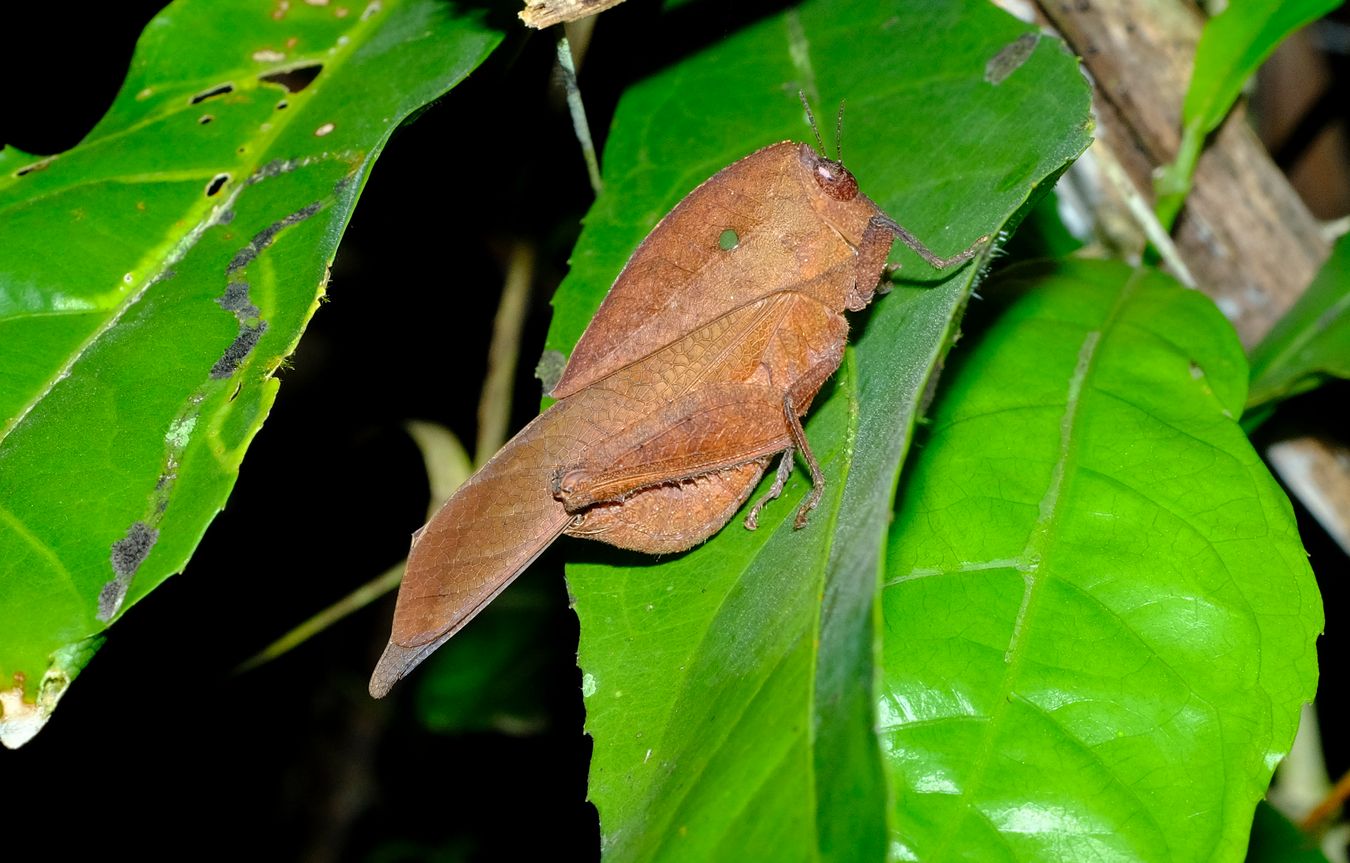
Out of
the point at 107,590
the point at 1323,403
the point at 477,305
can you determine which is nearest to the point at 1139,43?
the point at 1323,403

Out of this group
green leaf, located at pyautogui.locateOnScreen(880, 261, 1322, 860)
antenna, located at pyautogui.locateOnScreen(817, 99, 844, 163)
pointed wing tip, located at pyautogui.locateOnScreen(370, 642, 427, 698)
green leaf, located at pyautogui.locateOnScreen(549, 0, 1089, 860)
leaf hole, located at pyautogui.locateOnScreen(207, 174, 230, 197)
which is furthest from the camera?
antenna, located at pyautogui.locateOnScreen(817, 99, 844, 163)

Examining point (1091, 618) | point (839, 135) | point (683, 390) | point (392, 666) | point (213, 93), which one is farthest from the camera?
point (213, 93)

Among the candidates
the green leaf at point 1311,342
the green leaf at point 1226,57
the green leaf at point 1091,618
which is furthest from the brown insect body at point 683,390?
the green leaf at point 1311,342

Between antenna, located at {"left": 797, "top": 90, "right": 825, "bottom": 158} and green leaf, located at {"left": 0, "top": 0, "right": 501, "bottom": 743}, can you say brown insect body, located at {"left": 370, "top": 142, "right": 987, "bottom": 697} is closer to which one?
antenna, located at {"left": 797, "top": 90, "right": 825, "bottom": 158}

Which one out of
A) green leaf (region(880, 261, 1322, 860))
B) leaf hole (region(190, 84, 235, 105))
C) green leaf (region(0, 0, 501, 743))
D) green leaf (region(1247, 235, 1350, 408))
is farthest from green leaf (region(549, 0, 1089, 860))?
green leaf (region(1247, 235, 1350, 408))

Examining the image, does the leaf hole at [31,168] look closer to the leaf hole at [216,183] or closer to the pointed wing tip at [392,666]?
the leaf hole at [216,183]

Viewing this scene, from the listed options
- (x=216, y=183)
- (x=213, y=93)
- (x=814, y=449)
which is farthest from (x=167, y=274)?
(x=814, y=449)

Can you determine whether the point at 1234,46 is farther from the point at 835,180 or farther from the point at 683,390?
the point at 683,390
